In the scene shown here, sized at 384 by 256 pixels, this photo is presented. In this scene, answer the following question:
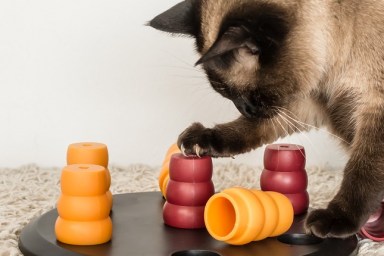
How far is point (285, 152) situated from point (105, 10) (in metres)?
1.05

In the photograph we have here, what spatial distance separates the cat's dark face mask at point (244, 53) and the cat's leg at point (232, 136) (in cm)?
11

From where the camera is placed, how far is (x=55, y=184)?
89.6 inches

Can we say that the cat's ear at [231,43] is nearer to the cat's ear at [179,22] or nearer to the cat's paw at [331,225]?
the cat's ear at [179,22]

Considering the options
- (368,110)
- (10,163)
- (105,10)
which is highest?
(105,10)

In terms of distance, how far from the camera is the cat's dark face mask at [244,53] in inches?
55.5

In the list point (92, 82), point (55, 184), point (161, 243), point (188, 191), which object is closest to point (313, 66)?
point (188, 191)

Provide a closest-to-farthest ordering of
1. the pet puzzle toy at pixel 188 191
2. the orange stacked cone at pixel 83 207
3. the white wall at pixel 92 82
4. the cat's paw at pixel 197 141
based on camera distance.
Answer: the orange stacked cone at pixel 83 207
the pet puzzle toy at pixel 188 191
the cat's paw at pixel 197 141
the white wall at pixel 92 82

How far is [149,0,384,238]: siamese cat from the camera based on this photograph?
4.88 feet

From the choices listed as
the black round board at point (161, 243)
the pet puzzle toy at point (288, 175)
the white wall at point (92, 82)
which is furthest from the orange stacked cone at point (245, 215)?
the white wall at point (92, 82)

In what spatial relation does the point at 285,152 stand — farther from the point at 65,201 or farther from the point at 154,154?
the point at 154,154

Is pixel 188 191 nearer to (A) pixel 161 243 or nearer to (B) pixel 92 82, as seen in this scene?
(A) pixel 161 243

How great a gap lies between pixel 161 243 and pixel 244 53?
43 cm

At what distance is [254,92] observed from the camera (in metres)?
1.56

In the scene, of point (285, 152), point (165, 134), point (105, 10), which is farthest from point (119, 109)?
point (285, 152)
